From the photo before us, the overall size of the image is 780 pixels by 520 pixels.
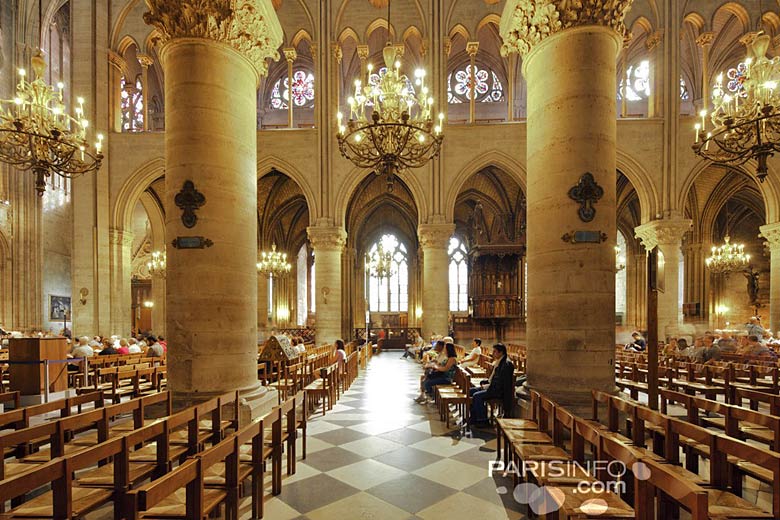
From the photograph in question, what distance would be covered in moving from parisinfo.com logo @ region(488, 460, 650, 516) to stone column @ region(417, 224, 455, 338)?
491 inches

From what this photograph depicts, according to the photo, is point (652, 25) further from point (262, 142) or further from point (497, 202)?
point (262, 142)

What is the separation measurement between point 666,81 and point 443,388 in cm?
1489

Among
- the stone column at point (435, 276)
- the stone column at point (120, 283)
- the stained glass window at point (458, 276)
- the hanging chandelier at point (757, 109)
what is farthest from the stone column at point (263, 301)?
the hanging chandelier at point (757, 109)

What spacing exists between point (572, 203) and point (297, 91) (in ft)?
66.3

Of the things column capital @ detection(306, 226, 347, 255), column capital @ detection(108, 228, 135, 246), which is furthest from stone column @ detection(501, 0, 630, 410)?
column capital @ detection(108, 228, 135, 246)

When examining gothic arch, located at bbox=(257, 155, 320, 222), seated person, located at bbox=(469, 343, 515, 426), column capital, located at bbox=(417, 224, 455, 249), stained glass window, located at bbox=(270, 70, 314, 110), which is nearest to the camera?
seated person, located at bbox=(469, 343, 515, 426)

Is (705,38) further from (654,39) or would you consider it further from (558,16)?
(558,16)

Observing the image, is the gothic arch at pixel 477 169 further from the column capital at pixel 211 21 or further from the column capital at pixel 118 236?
the column capital at pixel 118 236

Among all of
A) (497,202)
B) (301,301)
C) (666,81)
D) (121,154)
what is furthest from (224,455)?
(301,301)

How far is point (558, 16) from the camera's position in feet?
19.6

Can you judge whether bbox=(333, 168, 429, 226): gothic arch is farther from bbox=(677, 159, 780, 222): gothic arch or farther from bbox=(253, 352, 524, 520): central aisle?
bbox=(253, 352, 524, 520): central aisle

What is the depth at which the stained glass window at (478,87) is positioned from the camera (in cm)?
2266

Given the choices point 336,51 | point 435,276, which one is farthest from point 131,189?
point 435,276

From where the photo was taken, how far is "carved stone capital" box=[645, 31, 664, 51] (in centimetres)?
1653
